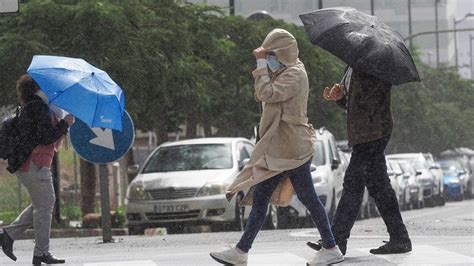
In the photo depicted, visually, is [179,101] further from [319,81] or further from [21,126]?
[21,126]

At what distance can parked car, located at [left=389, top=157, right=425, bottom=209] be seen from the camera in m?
41.1

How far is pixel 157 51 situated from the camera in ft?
82.4

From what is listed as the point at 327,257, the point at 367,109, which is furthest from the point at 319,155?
the point at 327,257

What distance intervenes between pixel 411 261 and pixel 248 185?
5.03ft

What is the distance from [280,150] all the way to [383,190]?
121 cm

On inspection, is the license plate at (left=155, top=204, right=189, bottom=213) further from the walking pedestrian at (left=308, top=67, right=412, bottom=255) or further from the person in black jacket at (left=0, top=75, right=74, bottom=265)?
the walking pedestrian at (left=308, top=67, right=412, bottom=255)

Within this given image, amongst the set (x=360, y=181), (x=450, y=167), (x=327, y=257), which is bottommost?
(x=450, y=167)

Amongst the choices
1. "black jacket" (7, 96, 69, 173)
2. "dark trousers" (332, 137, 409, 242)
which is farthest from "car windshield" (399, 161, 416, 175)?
"black jacket" (7, 96, 69, 173)

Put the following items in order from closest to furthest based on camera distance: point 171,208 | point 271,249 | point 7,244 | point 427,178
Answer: point 7,244 → point 271,249 → point 171,208 → point 427,178

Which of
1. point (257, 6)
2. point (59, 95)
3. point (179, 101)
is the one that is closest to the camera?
point (59, 95)

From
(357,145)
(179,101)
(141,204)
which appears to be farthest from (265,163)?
(179,101)

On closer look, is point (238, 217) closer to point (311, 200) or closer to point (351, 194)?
point (351, 194)

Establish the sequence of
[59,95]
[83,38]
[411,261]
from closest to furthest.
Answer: [411,261] < [59,95] < [83,38]

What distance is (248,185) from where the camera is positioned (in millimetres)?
9883
